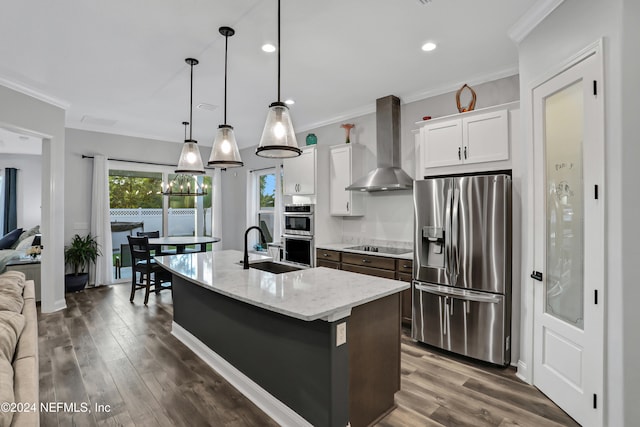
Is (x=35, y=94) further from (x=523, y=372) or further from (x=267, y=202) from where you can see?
(x=523, y=372)

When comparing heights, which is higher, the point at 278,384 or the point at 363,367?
the point at 363,367

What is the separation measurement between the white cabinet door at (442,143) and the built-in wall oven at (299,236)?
1.88m

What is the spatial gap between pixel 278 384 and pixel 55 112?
15.5ft

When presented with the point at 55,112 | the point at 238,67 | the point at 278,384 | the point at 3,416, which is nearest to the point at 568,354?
the point at 278,384

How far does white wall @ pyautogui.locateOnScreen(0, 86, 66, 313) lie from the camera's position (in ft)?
13.8

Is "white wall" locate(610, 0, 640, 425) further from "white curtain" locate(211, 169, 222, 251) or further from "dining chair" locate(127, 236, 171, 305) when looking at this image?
"white curtain" locate(211, 169, 222, 251)

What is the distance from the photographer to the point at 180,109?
4.81 meters

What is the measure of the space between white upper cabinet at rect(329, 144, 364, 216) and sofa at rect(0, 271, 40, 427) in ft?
11.5

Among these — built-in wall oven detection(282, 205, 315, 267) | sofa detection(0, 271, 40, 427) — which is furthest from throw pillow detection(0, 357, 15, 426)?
built-in wall oven detection(282, 205, 315, 267)

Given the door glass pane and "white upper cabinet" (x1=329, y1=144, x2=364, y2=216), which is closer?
the door glass pane

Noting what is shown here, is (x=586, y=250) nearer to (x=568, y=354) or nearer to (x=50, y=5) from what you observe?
(x=568, y=354)

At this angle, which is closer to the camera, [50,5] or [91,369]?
[50,5]

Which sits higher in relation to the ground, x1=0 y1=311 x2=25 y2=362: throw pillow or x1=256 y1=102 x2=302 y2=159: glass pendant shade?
x1=256 y1=102 x2=302 y2=159: glass pendant shade

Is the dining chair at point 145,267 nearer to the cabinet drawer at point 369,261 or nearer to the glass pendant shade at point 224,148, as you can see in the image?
the glass pendant shade at point 224,148
